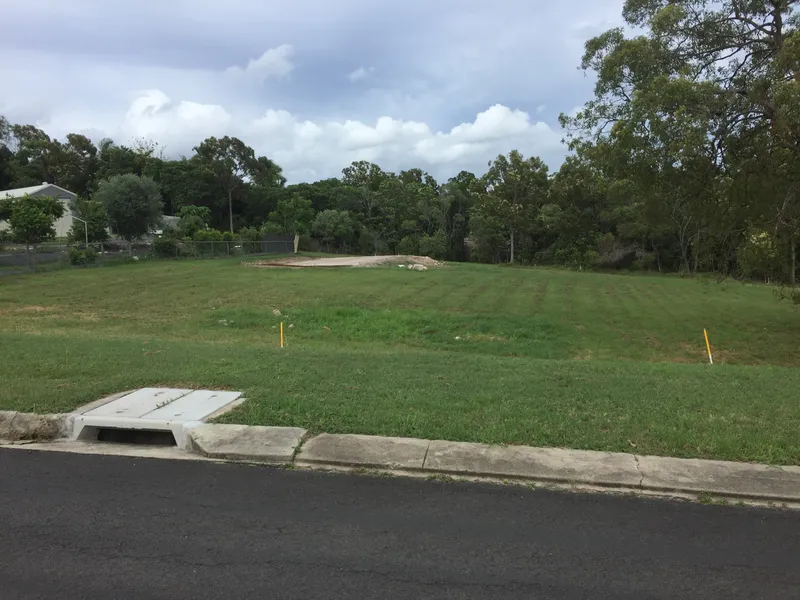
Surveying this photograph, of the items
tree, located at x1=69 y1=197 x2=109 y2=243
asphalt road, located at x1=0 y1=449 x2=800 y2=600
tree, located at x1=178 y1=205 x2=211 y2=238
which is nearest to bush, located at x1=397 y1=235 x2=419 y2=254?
tree, located at x1=178 y1=205 x2=211 y2=238

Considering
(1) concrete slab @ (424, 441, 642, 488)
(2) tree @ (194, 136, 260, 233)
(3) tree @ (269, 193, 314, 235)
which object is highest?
(2) tree @ (194, 136, 260, 233)

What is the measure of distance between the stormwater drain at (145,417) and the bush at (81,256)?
32306 mm

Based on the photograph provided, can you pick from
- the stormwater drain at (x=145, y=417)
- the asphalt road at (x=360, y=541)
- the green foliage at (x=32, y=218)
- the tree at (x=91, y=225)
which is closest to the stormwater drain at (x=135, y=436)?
the stormwater drain at (x=145, y=417)

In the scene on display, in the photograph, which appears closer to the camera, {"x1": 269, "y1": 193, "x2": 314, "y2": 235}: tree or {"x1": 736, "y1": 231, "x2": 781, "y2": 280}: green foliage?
{"x1": 736, "y1": 231, "x2": 781, "y2": 280}: green foliage

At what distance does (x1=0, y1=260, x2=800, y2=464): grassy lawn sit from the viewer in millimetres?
6094

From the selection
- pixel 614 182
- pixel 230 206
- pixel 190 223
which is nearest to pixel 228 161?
pixel 230 206

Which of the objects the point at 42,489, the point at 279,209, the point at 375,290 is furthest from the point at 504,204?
the point at 42,489

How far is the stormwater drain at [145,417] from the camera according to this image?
19.6 feet

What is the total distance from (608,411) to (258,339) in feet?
39.3

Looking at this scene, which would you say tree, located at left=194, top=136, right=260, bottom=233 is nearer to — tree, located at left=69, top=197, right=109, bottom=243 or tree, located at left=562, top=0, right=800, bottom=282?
tree, located at left=69, top=197, right=109, bottom=243

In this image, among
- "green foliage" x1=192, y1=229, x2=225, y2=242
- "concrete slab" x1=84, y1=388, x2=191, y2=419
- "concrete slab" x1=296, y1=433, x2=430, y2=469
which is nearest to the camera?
"concrete slab" x1=296, y1=433, x2=430, y2=469

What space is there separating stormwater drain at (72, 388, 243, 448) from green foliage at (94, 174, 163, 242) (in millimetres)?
44188

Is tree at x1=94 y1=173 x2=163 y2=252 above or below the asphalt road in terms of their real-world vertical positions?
above

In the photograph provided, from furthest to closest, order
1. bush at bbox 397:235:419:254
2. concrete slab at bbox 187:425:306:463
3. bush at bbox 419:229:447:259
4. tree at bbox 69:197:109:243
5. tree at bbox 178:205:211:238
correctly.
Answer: bush at bbox 397:235:419:254, bush at bbox 419:229:447:259, tree at bbox 178:205:211:238, tree at bbox 69:197:109:243, concrete slab at bbox 187:425:306:463
